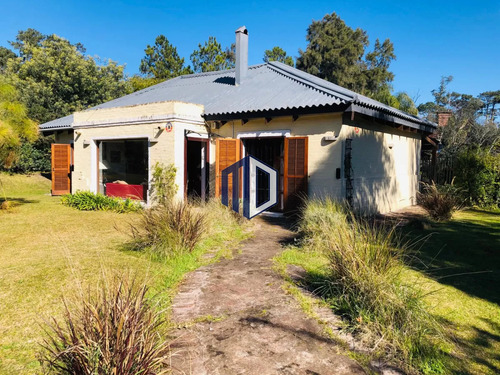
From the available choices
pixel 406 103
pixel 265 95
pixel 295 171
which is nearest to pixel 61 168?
pixel 265 95

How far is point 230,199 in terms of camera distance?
9.86 meters

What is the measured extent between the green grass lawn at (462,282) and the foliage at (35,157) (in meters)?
18.0

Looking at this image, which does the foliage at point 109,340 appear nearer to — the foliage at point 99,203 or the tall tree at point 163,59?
the foliage at point 99,203

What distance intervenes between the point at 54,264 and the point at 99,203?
6.77 m

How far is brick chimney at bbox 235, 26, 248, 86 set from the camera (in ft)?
42.2

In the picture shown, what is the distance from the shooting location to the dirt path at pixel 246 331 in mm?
2906

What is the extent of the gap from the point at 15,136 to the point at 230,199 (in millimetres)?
6473

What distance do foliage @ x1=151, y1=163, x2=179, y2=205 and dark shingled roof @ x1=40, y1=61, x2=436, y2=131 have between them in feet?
7.08

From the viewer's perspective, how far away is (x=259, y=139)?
448 inches

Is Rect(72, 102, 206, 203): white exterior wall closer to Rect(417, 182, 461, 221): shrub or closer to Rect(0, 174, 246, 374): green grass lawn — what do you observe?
Rect(0, 174, 246, 374): green grass lawn

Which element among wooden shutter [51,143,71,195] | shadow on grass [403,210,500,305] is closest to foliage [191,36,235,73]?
wooden shutter [51,143,71,195]

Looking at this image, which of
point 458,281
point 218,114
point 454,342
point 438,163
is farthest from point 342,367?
point 438,163

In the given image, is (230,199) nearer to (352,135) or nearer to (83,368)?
(352,135)

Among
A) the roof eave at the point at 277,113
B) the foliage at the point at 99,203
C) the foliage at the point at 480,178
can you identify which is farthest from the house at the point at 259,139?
the foliage at the point at 480,178
